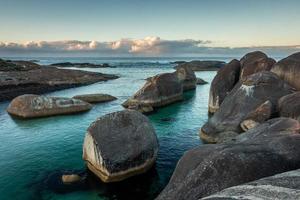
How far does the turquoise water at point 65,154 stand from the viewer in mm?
18906

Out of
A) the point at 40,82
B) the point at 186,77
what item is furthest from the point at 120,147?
the point at 40,82

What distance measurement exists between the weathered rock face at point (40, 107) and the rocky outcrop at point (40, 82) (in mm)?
12227

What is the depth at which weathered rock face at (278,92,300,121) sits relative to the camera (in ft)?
75.3

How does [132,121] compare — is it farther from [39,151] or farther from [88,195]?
[39,151]

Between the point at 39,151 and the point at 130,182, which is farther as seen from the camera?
the point at 39,151

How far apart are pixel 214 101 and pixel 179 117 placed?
560 centimetres

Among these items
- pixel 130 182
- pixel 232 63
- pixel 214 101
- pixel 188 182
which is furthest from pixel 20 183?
pixel 232 63

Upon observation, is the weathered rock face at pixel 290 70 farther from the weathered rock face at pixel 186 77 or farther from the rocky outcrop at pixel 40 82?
the rocky outcrop at pixel 40 82

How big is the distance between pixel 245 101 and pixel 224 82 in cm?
1118

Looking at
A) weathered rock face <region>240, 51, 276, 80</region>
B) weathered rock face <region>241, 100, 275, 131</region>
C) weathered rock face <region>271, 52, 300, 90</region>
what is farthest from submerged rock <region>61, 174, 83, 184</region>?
weathered rock face <region>240, 51, 276, 80</region>

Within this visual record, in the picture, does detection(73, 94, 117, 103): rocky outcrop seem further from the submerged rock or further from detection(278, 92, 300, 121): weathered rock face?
detection(278, 92, 300, 121): weathered rock face

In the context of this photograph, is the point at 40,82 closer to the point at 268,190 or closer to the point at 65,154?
the point at 65,154

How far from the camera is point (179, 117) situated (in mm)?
39406

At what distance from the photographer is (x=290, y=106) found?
23.8 meters
